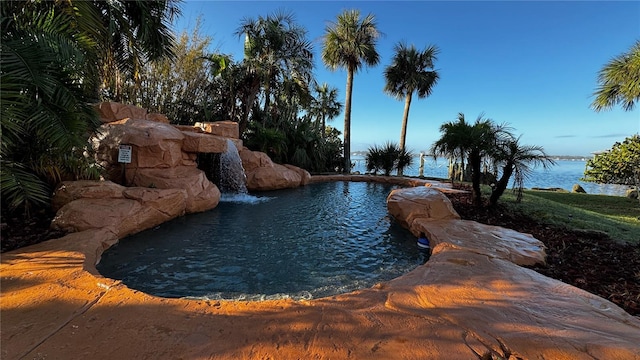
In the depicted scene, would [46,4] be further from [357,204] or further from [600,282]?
[600,282]

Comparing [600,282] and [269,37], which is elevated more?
[269,37]

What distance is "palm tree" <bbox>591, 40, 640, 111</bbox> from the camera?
25.3 feet

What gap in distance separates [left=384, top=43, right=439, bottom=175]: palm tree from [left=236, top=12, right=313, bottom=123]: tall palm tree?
6897 millimetres

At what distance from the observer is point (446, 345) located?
182 centimetres

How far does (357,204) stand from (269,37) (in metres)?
10.4

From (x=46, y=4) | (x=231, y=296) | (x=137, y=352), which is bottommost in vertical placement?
(x=231, y=296)

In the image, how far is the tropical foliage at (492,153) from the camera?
19.8 ft

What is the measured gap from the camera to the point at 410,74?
695 inches

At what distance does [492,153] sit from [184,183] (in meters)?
7.51

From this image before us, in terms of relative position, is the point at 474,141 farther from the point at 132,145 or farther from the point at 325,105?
the point at 325,105

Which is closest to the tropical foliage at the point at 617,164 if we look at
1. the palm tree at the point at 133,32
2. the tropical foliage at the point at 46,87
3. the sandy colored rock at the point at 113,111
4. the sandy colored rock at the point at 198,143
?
the sandy colored rock at the point at 198,143

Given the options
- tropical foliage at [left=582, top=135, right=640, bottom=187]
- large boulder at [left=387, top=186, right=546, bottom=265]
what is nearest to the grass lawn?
large boulder at [left=387, top=186, right=546, bottom=265]

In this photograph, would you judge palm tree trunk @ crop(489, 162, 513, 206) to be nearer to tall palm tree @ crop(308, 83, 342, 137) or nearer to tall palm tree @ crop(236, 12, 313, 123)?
tall palm tree @ crop(236, 12, 313, 123)

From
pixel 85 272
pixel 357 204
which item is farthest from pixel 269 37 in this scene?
pixel 85 272
